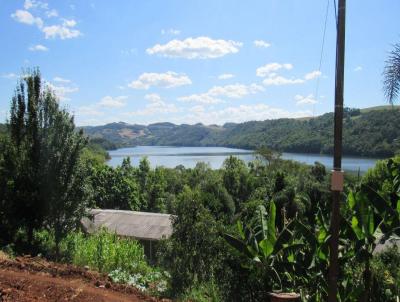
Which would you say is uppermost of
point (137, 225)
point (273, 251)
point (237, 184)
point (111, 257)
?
point (273, 251)

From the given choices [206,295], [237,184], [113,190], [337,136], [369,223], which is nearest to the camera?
[337,136]

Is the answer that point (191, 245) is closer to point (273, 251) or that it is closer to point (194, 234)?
point (194, 234)

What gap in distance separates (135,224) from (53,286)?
18001 mm

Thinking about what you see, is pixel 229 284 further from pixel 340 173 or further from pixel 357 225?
pixel 340 173

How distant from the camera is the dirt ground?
605 centimetres

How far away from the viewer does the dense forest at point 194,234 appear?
7.02 m

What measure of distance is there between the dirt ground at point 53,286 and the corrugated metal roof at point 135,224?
14423 millimetres

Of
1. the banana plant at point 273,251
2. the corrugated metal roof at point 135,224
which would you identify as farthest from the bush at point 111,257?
the corrugated metal roof at point 135,224

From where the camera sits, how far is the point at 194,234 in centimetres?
1060

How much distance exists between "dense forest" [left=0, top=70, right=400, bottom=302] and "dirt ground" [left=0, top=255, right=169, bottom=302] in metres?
1.13

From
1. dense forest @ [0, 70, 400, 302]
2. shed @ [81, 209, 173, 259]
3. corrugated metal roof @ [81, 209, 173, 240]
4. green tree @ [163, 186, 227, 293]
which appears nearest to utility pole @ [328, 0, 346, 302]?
dense forest @ [0, 70, 400, 302]

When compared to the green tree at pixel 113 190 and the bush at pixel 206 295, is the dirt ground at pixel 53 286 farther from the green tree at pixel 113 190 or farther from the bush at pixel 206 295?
the green tree at pixel 113 190

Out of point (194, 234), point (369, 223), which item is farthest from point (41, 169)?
point (369, 223)

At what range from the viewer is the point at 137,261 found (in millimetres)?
13055
